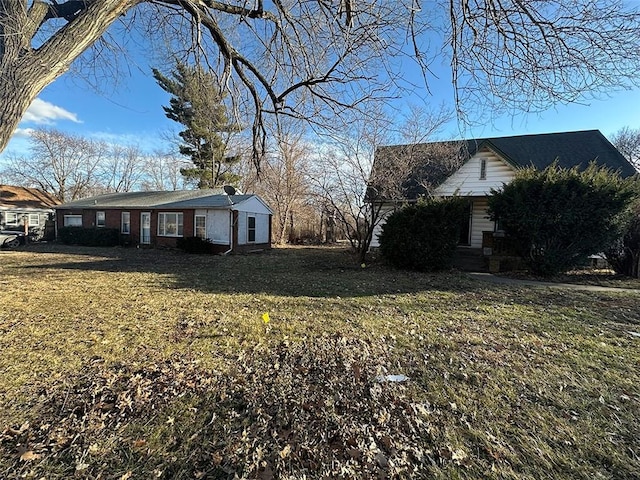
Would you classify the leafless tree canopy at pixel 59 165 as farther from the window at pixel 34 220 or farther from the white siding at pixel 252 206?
the white siding at pixel 252 206

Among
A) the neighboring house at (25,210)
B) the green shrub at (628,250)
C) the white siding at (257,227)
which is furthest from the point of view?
the neighboring house at (25,210)

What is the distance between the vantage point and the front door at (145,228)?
63.1 ft

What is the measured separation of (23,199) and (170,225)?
19.2m

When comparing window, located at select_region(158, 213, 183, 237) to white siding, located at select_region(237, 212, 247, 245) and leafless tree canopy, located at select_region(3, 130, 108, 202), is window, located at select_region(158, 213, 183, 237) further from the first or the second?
leafless tree canopy, located at select_region(3, 130, 108, 202)

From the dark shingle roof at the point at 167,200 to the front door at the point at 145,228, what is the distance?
0.65m

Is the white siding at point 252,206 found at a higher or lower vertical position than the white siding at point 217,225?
higher

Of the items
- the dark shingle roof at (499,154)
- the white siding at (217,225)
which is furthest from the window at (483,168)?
the white siding at (217,225)

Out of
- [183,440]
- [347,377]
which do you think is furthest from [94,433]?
[347,377]

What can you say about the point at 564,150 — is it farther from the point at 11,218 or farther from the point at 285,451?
the point at 11,218

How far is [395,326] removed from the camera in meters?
4.78

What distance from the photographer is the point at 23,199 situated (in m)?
27.1

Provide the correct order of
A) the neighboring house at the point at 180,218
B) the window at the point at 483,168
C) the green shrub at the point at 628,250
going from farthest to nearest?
the neighboring house at the point at 180,218 < the window at the point at 483,168 < the green shrub at the point at 628,250

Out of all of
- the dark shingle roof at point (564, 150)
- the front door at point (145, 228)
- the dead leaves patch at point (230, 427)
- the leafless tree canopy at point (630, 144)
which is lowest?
the dead leaves patch at point (230, 427)

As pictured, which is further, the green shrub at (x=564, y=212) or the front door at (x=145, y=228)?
the front door at (x=145, y=228)
